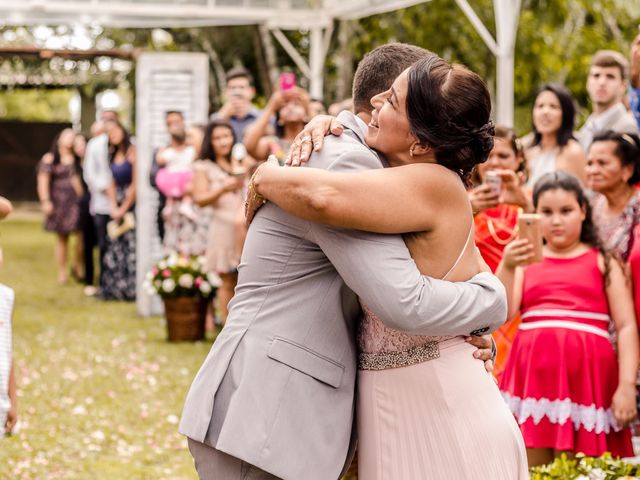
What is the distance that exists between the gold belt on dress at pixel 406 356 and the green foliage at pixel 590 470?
1146 mm

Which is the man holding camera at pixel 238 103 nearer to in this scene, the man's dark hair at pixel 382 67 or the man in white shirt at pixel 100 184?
the man in white shirt at pixel 100 184

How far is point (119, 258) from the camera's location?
12438mm

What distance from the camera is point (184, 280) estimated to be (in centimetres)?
912

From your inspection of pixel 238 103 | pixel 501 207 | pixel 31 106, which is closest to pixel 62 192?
pixel 238 103

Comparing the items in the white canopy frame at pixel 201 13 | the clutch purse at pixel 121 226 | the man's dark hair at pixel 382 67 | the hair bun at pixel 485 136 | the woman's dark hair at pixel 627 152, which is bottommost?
the clutch purse at pixel 121 226

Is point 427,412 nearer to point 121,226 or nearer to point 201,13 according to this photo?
point 121,226

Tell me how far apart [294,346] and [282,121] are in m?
5.16

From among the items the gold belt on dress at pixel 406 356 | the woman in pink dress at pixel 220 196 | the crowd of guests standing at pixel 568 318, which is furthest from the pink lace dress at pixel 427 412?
the woman in pink dress at pixel 220 196

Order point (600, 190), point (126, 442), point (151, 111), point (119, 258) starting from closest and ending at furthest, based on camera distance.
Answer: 1. point (600, 190)
2. point (126, 442)
3. point (151, 111)
4. point (119, 258)

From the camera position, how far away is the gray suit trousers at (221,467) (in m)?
2.62

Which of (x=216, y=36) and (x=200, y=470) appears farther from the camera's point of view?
(x=216, y=36)

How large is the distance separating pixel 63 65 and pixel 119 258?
1352 centimetres

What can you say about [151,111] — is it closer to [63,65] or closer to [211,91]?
[211,91]

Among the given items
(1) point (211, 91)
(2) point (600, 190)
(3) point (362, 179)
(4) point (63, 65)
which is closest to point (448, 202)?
(3) point (362, 179)
